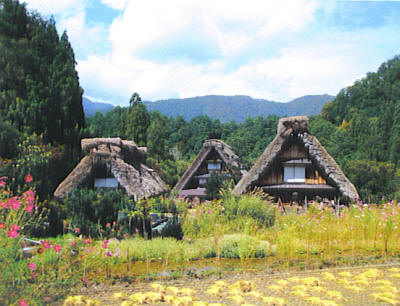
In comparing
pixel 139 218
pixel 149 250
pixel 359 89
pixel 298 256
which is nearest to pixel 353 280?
pixel 298 256

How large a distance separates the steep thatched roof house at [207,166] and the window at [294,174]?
209 inches

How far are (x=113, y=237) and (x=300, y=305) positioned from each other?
15.3 feet

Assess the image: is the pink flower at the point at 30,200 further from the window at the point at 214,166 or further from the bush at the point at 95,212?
the window at the point at 214,166

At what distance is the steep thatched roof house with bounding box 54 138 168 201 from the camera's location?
354 inches

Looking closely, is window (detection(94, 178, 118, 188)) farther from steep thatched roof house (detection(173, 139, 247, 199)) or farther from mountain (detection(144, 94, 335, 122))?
mountain (detection(144, 94, 335, 122))

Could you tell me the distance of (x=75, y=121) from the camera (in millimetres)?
11586

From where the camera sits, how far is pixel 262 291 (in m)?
5.16

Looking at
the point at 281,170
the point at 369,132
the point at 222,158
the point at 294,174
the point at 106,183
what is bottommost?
the point at 106,183

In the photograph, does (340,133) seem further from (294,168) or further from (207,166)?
(294,168)

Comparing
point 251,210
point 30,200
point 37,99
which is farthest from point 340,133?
point 30,200

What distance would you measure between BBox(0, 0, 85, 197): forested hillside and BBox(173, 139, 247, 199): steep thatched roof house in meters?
7.68

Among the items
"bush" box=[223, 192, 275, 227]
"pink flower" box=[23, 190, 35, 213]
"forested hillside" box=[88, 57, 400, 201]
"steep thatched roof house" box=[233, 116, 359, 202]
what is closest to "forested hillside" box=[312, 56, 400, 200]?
"forested hillside" box=[88, 57, 400, 201]

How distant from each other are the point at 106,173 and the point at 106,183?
272 mm

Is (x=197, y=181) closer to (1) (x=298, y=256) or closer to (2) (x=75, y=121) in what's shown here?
(2) (x=75, y=121)
